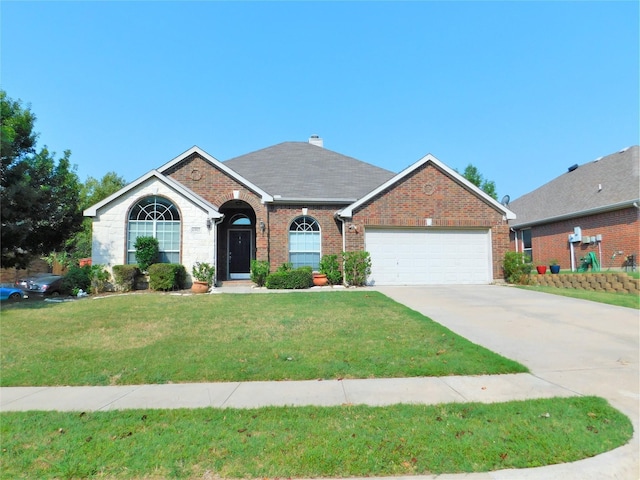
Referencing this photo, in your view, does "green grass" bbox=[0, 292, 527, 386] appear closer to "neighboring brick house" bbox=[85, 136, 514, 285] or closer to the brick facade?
"neighboring brick house" bbox=[85, 136, 514, 285]

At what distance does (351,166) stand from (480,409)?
1699 centimetres

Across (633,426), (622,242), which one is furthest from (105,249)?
(622,242)

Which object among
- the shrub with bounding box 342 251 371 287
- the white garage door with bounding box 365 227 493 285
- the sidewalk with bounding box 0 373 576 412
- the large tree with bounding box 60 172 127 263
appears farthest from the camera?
the large tree with bounding box 60 172 127 263

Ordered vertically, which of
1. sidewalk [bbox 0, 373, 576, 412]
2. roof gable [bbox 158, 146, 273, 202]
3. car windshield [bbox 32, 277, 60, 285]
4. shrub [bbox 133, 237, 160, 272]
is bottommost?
sidewalk [bbox 0, 373, 576, 412]

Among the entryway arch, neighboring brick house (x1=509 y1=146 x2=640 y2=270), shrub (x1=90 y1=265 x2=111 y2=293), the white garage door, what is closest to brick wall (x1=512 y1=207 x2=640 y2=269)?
neighboring brick house (x1=509 y1=146 x2=640 y2=270)

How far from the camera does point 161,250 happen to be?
14.6 metres

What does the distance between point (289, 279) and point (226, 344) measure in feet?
24.9

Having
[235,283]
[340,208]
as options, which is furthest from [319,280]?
[235,283]

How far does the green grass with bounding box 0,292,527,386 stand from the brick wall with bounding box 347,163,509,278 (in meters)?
5.74

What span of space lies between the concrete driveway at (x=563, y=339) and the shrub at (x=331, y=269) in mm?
3266

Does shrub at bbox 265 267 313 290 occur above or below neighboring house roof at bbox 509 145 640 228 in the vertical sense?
below

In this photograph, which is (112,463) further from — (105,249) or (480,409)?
(105,249)

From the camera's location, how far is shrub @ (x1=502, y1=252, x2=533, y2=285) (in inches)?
593

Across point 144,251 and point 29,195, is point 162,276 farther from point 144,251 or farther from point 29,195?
point 29,195
